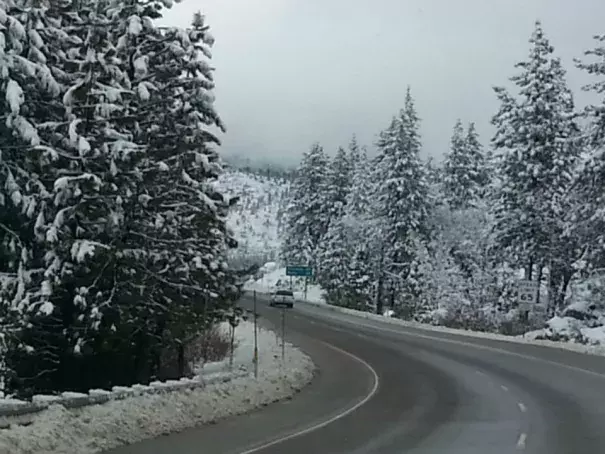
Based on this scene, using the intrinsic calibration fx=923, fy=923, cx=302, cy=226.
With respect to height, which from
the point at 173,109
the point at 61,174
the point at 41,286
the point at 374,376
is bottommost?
the point at 374,376

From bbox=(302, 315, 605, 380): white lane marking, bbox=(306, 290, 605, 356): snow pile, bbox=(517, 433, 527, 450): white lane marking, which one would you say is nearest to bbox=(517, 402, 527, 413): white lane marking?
bbox=(517, 433, 527, 450): white lane marking

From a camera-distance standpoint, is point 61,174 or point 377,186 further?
point 377,186

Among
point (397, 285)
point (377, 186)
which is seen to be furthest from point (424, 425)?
point (377, 186)

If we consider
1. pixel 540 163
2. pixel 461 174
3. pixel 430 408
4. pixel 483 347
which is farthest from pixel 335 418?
pixel 461 174

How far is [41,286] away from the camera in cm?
1856

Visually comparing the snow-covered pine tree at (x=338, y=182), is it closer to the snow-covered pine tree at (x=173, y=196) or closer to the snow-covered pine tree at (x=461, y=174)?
the snow-covered pine tree at (x=461, y=174)

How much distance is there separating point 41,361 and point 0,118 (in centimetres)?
533

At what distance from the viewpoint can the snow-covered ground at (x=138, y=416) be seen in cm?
1277

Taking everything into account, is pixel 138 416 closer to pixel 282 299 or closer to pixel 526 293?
pixel 526 293

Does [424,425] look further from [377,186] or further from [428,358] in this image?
[377,186]

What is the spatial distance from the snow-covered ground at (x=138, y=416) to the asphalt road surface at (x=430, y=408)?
1.19 ft

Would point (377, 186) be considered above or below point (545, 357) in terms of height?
above

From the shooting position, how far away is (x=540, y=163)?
50594 mm

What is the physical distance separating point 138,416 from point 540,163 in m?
38.8
